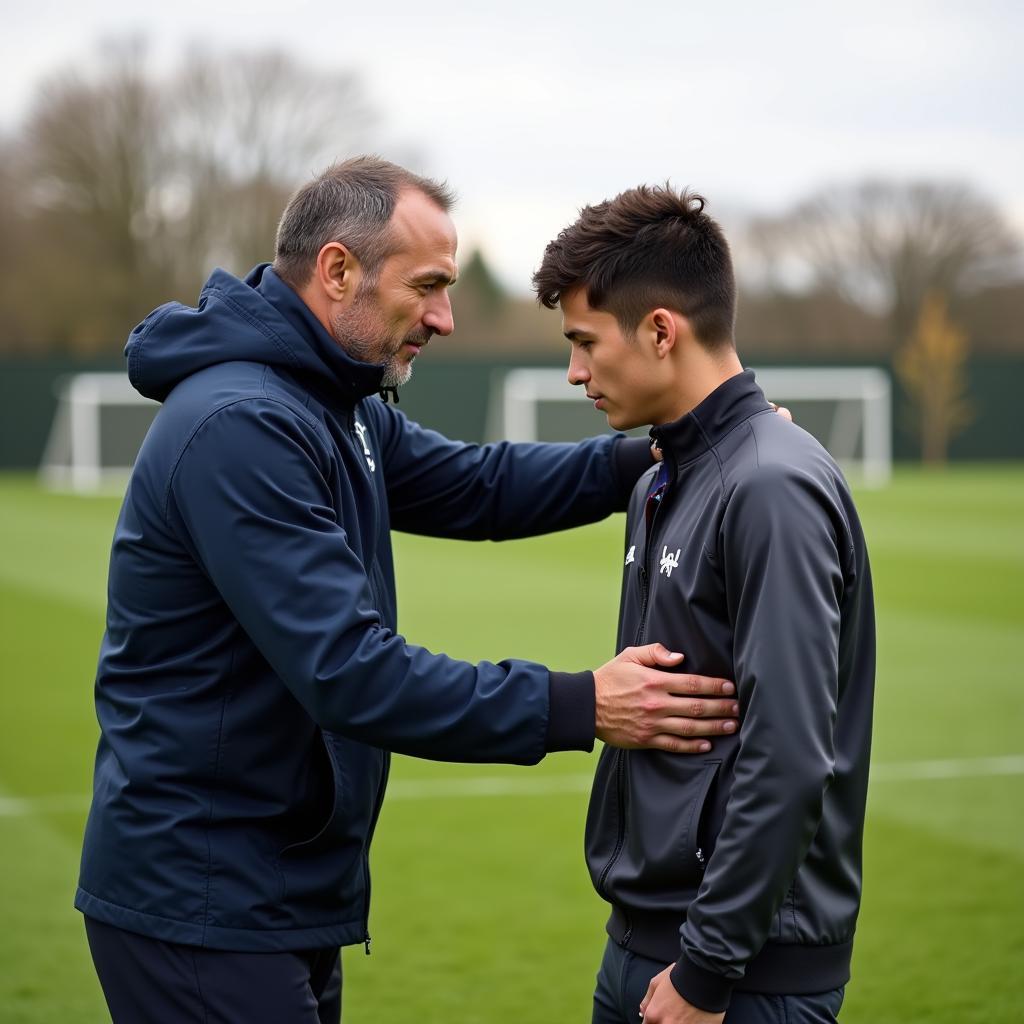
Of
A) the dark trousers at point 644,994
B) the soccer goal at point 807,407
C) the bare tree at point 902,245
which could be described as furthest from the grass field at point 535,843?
the bare tree at point 902,245

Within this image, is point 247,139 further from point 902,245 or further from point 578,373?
point 578,373

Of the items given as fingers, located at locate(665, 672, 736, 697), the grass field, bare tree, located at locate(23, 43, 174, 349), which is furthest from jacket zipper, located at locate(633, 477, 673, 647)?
bare tree, located at locate(23, 43, 174, 349)

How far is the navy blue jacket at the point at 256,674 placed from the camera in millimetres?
2766

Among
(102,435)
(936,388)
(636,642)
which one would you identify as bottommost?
(102,435)

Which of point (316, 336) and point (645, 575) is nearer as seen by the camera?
point (645, 575)

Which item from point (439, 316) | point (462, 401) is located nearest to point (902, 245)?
point (462, 401)

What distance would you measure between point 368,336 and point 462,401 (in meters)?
34.9

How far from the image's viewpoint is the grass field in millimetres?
5121

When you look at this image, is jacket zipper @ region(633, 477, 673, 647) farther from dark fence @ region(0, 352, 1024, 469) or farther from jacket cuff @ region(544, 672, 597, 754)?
dark fence @ region(0, 352, 1024, 469)

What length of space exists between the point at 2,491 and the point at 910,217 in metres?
30.7

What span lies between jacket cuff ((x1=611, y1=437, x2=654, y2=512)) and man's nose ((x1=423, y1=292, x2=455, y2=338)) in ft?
2.88

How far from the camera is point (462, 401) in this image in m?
38.0

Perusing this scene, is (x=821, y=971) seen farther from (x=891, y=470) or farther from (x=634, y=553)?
(x=891, y=470)

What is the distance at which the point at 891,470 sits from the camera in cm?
3866
